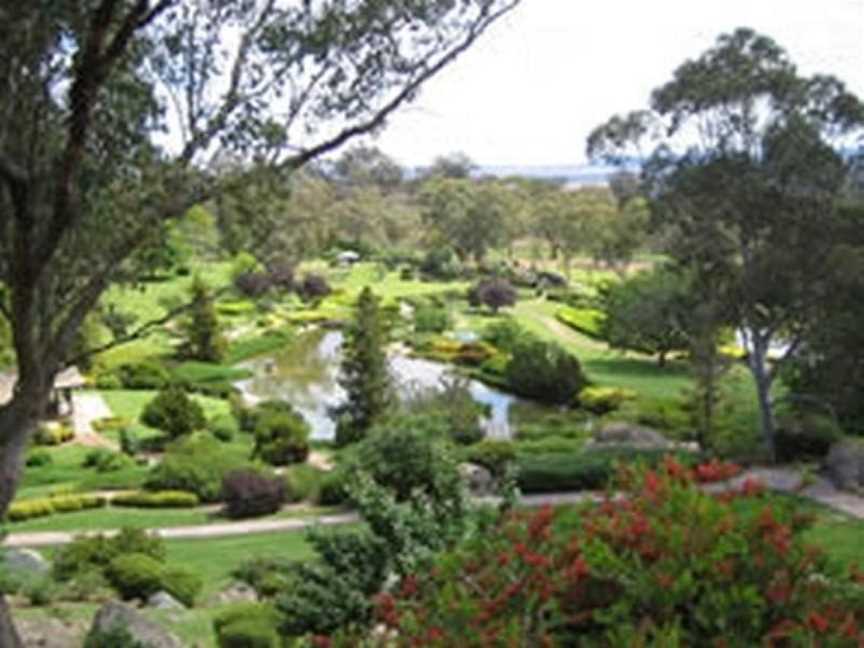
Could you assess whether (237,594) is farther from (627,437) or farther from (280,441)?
(627,437)

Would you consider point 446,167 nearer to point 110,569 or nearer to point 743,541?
point 110,569

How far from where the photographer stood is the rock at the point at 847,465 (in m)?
23.3

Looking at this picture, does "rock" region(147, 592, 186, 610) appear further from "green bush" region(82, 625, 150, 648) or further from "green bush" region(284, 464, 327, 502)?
"green bush" region(284, 464, 327, 502)

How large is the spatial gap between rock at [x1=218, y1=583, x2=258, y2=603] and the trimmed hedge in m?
8.84

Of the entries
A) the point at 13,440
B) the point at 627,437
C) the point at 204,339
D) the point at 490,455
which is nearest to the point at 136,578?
the point at 13,440

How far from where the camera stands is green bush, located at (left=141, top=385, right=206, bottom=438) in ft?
102

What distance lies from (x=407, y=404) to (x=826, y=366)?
11.7 meters

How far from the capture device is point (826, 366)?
2589cm

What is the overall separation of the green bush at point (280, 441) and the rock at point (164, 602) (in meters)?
13.6

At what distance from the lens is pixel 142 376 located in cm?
3991

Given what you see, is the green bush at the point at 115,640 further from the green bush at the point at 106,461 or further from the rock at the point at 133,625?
the green bush at the point at 106,461

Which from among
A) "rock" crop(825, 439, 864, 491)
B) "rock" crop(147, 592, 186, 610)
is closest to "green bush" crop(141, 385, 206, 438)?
"rock" crop(147, 592, 186, 610)

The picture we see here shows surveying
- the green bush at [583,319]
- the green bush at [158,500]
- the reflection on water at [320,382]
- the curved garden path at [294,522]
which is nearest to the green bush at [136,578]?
the curved garden path at [294,522]

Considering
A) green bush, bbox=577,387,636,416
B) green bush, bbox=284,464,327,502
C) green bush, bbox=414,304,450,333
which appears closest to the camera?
green bush, bbox=284,464,327,502
